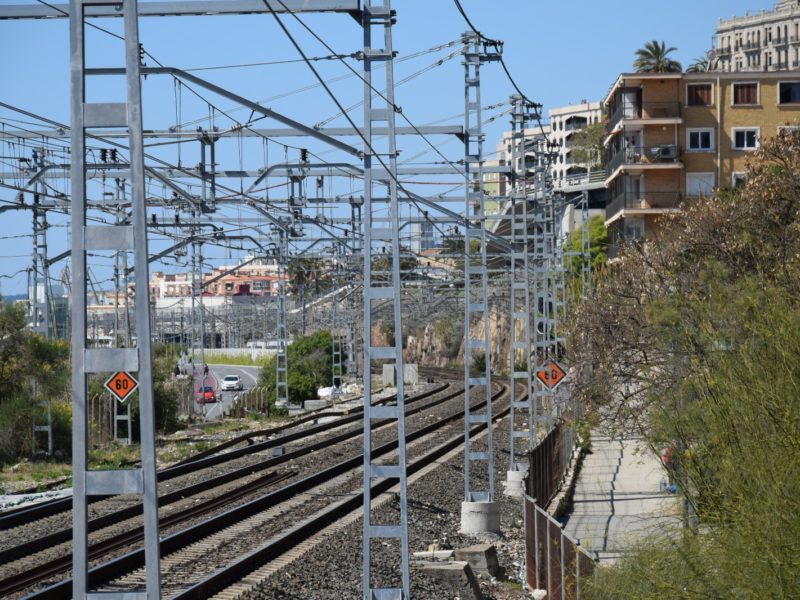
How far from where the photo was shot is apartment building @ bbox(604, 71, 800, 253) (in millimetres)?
64250

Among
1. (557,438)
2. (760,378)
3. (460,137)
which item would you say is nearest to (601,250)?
(557,438)

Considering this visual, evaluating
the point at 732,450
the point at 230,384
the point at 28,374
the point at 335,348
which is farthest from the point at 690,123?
the point at 732,450

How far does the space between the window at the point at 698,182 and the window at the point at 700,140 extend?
136 cm

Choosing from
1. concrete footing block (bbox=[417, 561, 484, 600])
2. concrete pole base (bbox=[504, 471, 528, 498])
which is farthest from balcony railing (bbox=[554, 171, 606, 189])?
concrete footing block (bbox=[417, 561, 484, 600])

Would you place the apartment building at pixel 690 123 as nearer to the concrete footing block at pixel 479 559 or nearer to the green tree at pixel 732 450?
the concrete footing block at pixel 479 559

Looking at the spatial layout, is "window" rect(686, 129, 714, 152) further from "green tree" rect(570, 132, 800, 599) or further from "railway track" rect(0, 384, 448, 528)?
"green tree" rect(570, 132, 800, 599)

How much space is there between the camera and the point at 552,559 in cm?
1507

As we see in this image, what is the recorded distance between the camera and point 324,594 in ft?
50.1

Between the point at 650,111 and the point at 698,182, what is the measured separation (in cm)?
446

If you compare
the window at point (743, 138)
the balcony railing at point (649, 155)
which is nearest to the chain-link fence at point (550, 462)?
the balcony railing at point (649, 155)

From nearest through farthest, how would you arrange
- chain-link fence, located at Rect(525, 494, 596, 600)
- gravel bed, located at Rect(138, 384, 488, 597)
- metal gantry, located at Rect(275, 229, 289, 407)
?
chain-link fence, located at Rect(525, 494, 596, 600), gravel bed, located at Rect(138, 384, 488, 597), metal gantry, located at Rect(275, 229, 289, 407)

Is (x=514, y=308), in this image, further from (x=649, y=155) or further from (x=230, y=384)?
(x=230, y=384)

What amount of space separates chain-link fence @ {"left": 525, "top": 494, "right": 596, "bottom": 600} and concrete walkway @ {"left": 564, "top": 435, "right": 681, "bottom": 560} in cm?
94

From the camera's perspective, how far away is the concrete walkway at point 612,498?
803 inches
